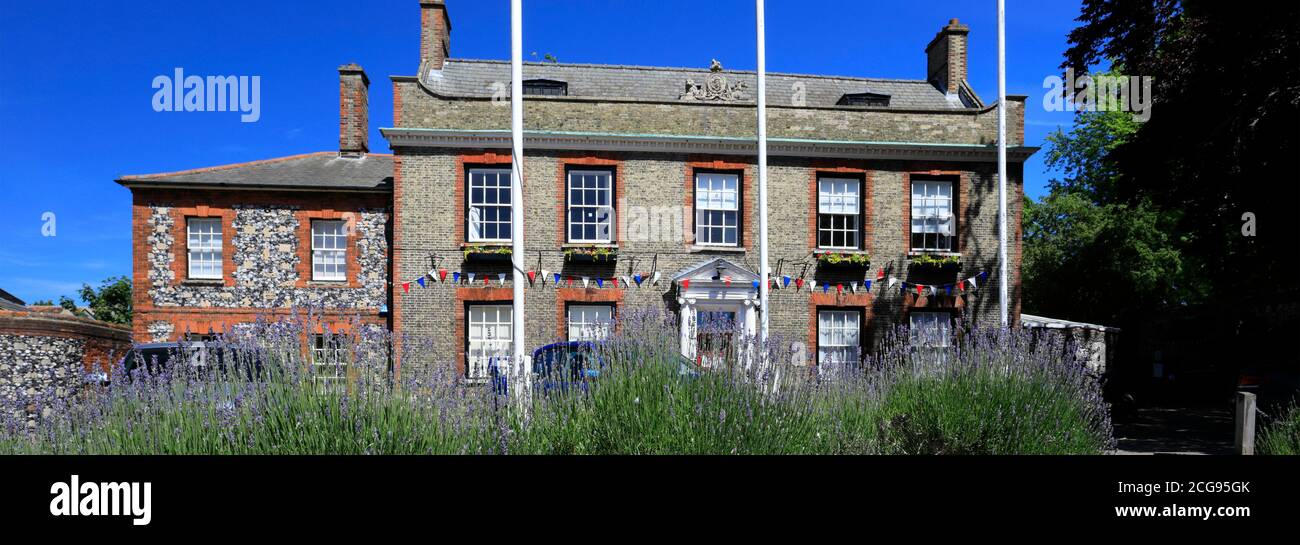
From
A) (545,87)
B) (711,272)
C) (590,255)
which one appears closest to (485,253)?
(590,255)

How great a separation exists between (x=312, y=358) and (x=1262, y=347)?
23706 mm

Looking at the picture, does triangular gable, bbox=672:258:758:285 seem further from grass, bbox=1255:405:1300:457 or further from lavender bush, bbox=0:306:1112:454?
grass, bbox=1255:405:1300:457

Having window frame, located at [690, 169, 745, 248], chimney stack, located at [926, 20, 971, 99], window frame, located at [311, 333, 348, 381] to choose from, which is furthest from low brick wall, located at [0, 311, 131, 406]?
chimney stack, located at [926, 20, 971, 99]

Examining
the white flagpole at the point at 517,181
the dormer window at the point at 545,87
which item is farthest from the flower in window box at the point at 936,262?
the white flagpole at the point at 517,181

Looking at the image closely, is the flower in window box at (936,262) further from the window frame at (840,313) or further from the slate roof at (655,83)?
the slate roof at (655,83)

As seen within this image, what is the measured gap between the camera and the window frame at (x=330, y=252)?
56.9ft

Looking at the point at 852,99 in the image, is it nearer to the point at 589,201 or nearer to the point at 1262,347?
the point at 589,201

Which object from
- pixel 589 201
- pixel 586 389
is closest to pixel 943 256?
pixel 589 201

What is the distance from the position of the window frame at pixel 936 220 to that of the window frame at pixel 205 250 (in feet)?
53.6

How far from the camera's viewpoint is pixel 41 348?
41.9ft

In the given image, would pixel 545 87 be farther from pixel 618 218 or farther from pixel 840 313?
pixel 840 313

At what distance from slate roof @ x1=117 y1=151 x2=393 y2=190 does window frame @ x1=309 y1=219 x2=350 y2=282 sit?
0.93 metres

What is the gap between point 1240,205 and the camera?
12.8m

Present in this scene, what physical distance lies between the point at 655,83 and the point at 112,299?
127ft
